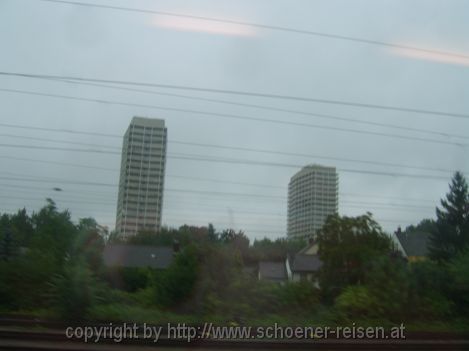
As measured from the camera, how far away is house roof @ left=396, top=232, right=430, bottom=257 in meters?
64.2

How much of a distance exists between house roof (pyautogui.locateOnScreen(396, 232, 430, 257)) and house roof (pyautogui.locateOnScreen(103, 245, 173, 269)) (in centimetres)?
3095

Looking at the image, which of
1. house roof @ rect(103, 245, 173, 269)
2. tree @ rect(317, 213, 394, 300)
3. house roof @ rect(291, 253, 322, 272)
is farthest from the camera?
house roof @ rect(291, 253, 322, 272)

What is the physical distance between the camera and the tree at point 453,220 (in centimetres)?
4688

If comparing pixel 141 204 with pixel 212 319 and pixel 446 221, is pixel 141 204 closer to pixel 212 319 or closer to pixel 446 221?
pixel 212 319

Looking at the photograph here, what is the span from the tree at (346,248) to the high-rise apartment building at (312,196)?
3.61ft

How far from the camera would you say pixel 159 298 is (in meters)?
23.7

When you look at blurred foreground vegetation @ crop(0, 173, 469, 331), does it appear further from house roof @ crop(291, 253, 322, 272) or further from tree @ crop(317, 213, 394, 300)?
house roof @ crop(291, 253, 322, 272)

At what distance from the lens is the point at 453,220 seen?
50.0 meters

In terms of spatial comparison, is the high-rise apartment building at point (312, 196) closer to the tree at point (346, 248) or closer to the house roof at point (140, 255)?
the tree at point (346, 248)

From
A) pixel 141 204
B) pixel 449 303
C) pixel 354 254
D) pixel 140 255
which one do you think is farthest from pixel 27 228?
pixel 449 303

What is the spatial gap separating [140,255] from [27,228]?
101 feet

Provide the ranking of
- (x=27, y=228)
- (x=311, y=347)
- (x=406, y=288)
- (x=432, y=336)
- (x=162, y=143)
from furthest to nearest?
(x=27, y=228) < (x=162, y=143) < (x=406, y=288) < (x=432, y=336) < (x=311, y=347)

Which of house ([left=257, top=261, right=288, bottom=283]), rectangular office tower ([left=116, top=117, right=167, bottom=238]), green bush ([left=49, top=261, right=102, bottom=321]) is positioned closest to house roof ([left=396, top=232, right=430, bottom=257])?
house ([left=257, top=261, right=288, bottom=283])

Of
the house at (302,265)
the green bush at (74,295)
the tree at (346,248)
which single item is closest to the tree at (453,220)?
the house at (302,265)
